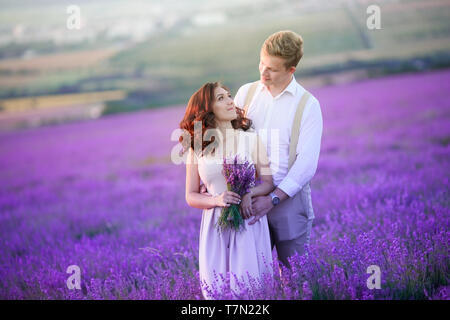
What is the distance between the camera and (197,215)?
442 centimetres

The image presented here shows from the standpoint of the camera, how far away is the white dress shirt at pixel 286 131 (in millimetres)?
2346

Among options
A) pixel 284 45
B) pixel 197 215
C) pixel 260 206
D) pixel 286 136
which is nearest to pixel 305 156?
pixel 286 136

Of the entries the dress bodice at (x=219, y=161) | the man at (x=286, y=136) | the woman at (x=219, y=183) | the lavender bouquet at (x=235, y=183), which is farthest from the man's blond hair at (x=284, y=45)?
the lavender bouquet at (x=235, y=183)

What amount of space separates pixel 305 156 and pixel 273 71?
21.9 inches

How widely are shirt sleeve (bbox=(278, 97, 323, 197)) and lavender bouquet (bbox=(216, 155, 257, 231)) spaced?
0.25 meters

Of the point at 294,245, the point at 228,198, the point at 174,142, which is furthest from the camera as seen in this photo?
the point at 174,142

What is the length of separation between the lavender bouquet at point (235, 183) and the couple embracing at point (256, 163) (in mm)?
32

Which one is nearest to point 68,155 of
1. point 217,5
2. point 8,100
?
point 8,100

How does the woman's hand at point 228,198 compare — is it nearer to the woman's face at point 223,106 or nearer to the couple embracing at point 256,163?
the couple embracing at point 256,163

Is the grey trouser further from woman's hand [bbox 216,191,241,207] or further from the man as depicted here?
woman's hand [bbox 216,191,241,207]

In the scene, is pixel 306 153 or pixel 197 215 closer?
pixel 306 153

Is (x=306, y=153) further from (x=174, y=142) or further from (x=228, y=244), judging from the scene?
(x=174, y=142)

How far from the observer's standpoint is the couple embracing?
2.28 m

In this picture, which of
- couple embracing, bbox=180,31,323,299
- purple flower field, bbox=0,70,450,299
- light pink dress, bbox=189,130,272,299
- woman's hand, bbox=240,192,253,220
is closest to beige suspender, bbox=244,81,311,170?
couple embracing, bbox=180,31,323,299
